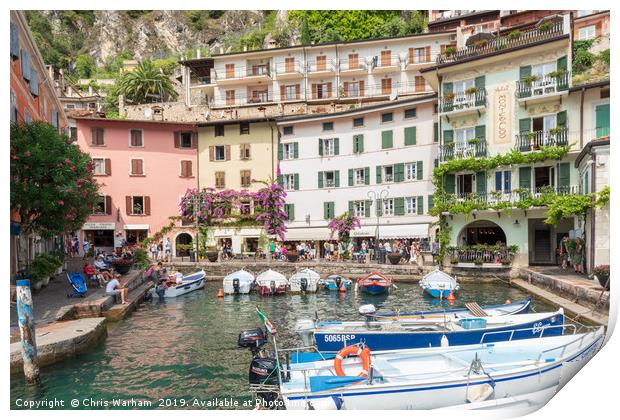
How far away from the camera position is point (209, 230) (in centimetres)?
2983

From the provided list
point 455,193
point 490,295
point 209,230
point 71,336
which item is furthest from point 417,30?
point 71,336

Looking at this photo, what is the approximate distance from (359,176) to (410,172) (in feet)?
9.36

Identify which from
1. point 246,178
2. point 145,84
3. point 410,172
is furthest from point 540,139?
point 145,84

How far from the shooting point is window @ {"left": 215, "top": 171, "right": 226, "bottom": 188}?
31703mm

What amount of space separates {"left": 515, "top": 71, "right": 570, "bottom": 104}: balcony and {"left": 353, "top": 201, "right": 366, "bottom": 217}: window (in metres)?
9.53

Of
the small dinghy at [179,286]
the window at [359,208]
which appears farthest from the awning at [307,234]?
the small dinghy at [179,286]

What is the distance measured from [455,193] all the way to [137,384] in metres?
18.7

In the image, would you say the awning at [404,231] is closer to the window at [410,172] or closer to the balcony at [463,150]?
the window at [410,172]

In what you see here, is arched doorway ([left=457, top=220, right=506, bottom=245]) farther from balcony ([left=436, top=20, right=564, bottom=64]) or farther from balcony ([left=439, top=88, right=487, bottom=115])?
balcony ([left=436, top=20, right=564, bottom=64])

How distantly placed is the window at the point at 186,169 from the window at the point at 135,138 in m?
2.89

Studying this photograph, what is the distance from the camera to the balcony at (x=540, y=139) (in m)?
20.8

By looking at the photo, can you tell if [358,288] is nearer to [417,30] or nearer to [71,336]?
[71,336]

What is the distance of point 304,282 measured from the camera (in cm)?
2019

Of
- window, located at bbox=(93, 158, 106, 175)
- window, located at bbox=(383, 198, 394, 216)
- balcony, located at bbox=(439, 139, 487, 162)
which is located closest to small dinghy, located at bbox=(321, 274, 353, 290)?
window, located at bbox=(383, 198, 394, 216)
